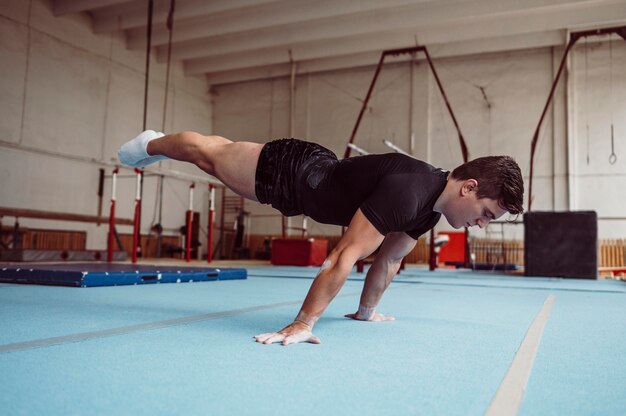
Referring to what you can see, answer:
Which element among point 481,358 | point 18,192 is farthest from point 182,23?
point 481,358

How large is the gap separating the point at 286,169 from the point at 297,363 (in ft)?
3.40

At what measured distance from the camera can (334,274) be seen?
1.81 metres

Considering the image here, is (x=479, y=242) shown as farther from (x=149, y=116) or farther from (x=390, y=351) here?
(x=390, y=351)

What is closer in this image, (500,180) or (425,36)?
(500,180)

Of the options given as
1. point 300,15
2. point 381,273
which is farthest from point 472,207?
point 300,15

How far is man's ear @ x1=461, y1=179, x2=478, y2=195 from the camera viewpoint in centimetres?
195

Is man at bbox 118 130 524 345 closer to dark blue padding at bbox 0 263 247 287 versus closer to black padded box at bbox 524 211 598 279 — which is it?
dark blue padding at bbox 0 263 247 287

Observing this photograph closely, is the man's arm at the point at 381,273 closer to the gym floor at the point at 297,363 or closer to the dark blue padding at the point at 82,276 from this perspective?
the gym floor at the point at 297,363

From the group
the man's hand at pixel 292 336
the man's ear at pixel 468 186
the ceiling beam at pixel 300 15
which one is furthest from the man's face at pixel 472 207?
the ceiling beam at pixel 300 15

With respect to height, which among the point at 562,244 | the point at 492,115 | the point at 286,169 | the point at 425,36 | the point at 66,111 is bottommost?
the point at 562,244

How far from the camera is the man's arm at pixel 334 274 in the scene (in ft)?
5.82

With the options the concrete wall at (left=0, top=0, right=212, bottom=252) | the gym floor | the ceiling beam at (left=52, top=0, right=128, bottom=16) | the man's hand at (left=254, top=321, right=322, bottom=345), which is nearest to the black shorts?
the gym floor

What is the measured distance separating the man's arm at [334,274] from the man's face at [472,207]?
1.16 ft

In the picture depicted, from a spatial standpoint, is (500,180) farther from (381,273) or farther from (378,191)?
(381,273)
